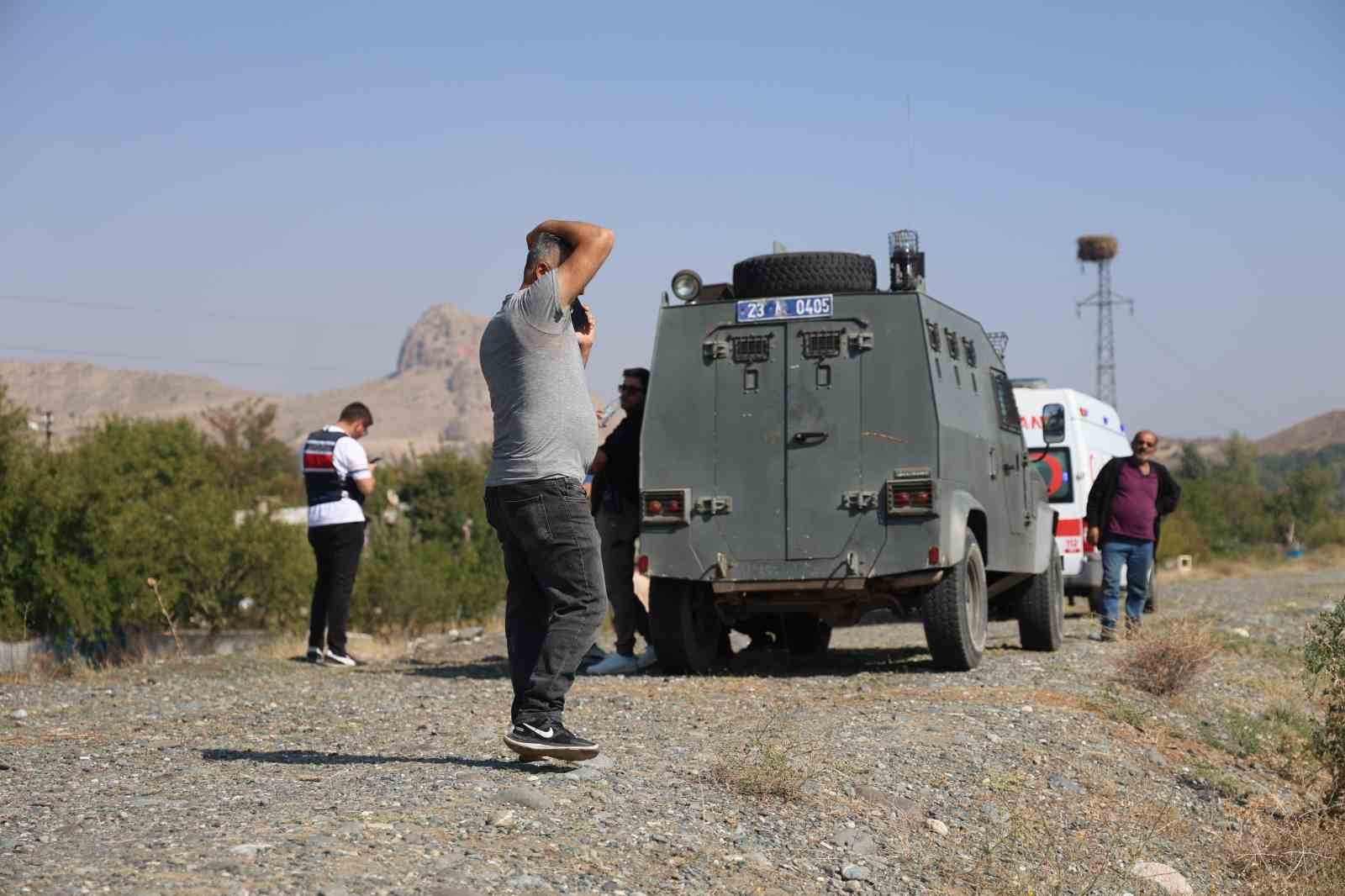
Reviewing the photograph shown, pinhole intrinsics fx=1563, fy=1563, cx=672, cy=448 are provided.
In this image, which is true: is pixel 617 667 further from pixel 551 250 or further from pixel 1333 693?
pixel 551 250

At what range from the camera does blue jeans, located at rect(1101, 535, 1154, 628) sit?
14.2 m

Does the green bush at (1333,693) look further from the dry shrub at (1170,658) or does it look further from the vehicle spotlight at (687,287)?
the vehicle spotlight at (687,287)

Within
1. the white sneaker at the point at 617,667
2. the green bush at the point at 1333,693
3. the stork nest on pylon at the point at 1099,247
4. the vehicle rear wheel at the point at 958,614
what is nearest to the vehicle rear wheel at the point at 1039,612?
the vehicle rear wheel at the point at 958,614

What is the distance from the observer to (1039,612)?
13297 millimetres

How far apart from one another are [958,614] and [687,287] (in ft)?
10.1

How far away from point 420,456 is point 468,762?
33538 millimetres

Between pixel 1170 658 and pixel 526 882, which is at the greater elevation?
pixel 1170 658

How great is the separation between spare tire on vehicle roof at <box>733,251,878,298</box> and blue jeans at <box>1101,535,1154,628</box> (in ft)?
15.0

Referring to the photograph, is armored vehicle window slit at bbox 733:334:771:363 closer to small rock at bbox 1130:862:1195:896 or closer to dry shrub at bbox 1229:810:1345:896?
dry shrub at bbox 1229:810:1345:896

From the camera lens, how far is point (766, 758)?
6523mm

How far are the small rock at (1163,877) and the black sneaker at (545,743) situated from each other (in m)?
2.41

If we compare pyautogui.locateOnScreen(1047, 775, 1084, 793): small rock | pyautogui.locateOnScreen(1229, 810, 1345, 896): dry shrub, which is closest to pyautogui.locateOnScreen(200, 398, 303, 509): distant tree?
pyautogui.locateOnScreen(1047, 775, 1084, 793): small rock

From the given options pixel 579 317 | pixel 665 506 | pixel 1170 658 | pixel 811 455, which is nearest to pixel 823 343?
pixel 811 455

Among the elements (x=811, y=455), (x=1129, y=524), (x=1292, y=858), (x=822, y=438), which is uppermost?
(x=822, y=438)
